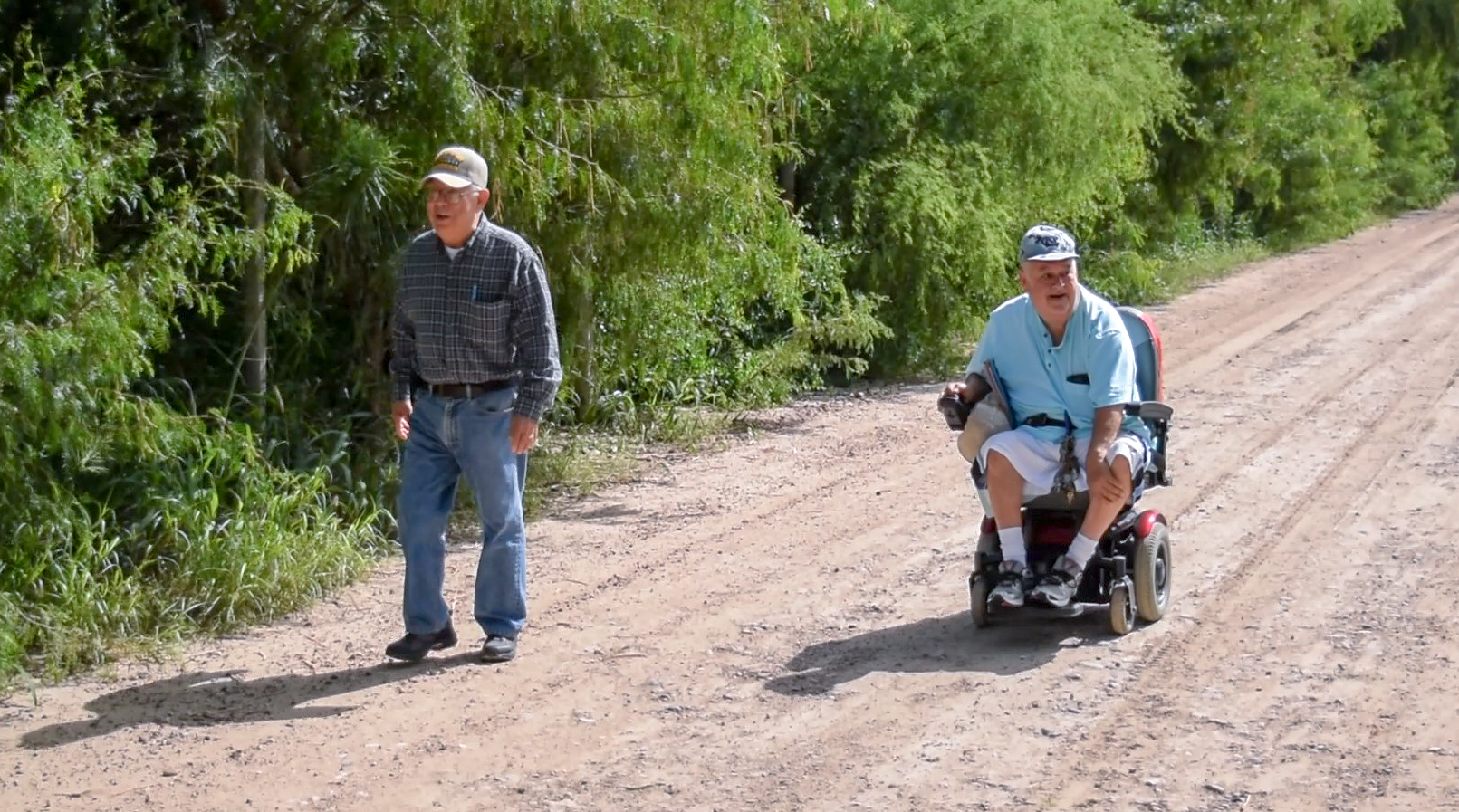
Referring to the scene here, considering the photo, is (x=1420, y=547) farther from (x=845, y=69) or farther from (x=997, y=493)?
(x=845, y=69)

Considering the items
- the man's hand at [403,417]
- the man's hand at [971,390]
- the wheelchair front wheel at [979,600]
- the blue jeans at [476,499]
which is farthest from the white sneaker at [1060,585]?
the man's hand at [403,417]

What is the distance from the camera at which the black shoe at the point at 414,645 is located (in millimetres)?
6652

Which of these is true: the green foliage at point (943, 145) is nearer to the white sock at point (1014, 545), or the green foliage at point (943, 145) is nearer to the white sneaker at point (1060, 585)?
the white sock at point (1014, 545)

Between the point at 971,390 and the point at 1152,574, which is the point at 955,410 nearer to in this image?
the point at 971,390

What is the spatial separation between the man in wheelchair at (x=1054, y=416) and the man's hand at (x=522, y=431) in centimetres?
161

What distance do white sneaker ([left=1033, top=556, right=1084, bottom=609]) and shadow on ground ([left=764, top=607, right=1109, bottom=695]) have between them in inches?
7.8

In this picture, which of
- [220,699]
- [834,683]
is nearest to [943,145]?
[834,683]

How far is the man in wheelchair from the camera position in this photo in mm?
6668

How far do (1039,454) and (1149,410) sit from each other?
1.53 ft

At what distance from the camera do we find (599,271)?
32.2ft

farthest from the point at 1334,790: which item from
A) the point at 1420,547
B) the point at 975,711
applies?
the point at 1420,547

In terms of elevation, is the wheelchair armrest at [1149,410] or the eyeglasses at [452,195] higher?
the eyeglasses at [452,195]

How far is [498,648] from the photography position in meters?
6.70

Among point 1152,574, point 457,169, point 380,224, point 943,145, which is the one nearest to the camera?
point 457,169
